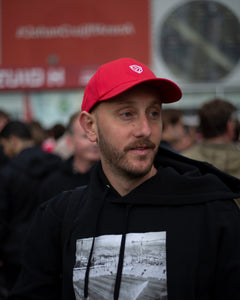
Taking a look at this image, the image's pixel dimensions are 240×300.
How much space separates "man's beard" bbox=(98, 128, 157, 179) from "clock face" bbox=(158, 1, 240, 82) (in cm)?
802

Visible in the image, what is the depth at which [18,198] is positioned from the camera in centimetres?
367

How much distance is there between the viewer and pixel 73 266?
1.49 metres

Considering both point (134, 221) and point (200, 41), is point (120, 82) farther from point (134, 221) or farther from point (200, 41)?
point (200, 41)

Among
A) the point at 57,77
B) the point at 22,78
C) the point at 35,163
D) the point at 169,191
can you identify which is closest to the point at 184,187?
the point at 169,191

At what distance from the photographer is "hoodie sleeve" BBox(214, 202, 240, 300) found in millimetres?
1320

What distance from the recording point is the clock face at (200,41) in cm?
909

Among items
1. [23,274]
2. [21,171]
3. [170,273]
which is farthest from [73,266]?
[21,171]

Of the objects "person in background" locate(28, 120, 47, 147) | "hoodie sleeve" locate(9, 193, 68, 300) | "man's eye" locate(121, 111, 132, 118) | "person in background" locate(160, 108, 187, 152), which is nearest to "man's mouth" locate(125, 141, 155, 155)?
"man's eye" locate(121, 111, 132, 118)

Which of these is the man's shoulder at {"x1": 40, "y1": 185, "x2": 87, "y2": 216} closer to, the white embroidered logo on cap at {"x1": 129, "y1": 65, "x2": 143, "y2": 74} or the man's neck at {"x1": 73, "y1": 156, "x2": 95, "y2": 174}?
the white embroidered logo on cap at {"x1": 129, "y1": 65, "x2": 143, "y2": 74}

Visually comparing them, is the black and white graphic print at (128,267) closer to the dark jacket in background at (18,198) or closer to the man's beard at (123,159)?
the man's beard at (123,159)

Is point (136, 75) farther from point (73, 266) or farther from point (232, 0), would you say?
point (232, 0)

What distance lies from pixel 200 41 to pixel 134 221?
8501 millimetres

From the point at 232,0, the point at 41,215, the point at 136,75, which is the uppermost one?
the point at 232,0

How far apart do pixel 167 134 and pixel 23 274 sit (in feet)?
8.01
